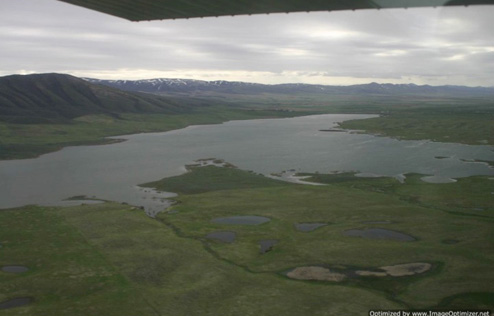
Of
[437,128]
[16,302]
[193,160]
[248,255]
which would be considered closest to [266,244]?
[248,255]

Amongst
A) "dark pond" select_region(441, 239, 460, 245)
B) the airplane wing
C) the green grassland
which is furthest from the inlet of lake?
"dark pond" select_region(441, 239, 460, 245)

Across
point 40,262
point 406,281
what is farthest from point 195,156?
point 406,281

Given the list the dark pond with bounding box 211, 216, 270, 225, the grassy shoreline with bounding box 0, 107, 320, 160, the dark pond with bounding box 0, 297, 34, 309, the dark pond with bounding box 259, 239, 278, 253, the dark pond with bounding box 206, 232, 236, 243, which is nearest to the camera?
the dark pond with bounding box 0, 297, 34, 309

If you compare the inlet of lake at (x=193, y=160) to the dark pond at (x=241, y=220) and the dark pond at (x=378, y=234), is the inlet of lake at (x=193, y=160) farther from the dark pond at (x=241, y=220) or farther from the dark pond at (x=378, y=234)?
the dark pond at (x=378, y=234)

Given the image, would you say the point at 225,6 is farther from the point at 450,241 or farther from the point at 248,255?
the point at 450,241

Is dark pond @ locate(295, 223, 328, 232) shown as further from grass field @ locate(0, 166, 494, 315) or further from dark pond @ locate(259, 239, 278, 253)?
dark pond @ locate(259, 239, 278, 253)

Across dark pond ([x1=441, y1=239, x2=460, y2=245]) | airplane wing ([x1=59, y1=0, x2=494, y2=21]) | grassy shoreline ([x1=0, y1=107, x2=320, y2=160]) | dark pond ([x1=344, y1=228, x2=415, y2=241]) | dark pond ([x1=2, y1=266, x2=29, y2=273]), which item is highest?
airplane wing ([x1=59, y1=0, x2=494, y2=21])
